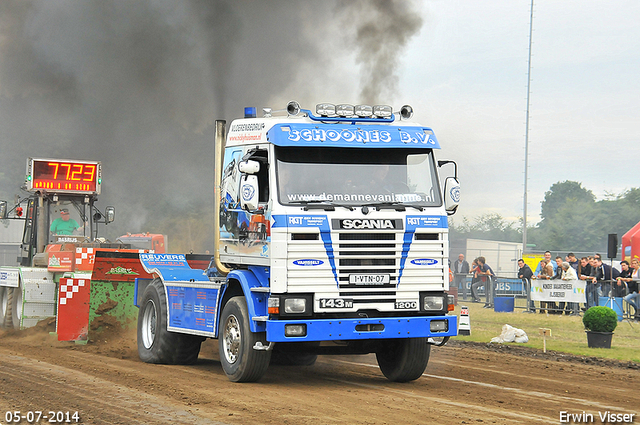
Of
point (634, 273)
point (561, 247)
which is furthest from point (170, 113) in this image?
point (561, 247)

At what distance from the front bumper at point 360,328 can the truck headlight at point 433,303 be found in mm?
120

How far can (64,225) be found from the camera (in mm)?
17609

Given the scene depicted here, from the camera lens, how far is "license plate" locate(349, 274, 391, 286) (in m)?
9.09

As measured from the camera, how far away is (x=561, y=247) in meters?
70.4

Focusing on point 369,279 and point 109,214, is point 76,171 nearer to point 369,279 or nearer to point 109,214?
point 109,214

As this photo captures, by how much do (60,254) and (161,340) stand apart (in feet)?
16.8

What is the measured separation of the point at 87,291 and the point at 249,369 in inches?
234

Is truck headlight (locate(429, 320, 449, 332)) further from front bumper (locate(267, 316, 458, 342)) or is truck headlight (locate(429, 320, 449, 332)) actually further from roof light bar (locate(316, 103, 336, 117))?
roof light bar (locate(316, 103, 336, 117))

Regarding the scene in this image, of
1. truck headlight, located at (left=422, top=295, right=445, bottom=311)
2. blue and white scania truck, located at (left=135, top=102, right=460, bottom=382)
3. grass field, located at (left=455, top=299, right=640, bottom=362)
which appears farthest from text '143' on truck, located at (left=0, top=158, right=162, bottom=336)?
grass field, located at (left=455, top=299, right=640, bottom=362)

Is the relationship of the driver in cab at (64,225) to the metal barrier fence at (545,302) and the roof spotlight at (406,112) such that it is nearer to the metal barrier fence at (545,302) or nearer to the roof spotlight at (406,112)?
the roof spotlight at (406,112)

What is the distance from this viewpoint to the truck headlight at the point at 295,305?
8867 mm

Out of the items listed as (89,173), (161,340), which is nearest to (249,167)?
(161,340)

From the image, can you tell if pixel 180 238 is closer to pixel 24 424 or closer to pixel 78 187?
pixel 78 187

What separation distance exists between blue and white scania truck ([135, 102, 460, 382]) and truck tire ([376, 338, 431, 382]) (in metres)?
0.01
